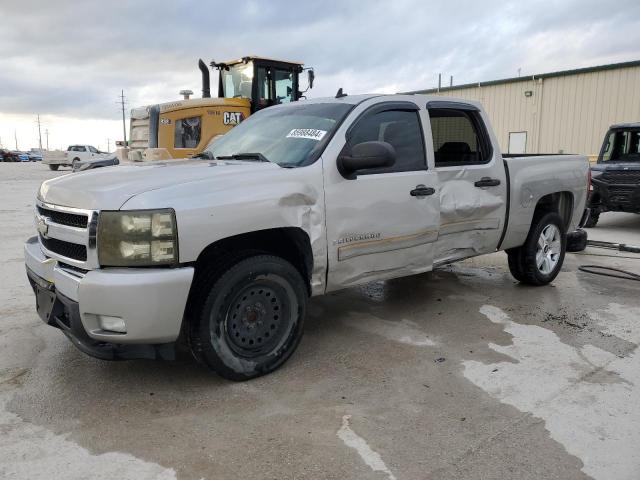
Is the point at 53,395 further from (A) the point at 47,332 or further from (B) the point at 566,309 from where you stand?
(B) the point at 566,309

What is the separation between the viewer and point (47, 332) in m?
4.37

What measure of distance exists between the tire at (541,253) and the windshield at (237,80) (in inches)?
309

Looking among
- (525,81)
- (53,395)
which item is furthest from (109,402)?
(525,81)

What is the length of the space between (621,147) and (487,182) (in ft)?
22.7

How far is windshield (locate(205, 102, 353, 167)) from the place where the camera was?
3.88 metres

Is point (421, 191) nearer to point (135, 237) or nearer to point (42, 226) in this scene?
point (135, 237)

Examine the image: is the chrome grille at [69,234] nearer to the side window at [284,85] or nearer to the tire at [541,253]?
the tire at [541,253]

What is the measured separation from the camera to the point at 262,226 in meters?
3.38

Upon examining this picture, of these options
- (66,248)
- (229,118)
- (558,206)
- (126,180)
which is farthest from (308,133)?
(229,118)

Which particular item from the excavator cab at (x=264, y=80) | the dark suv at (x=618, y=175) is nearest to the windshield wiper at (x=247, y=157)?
the dark suv at (x=618, y=175)

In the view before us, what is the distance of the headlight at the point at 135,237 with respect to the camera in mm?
2963

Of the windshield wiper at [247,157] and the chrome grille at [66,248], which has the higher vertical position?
the windshield wiper at [247,157]

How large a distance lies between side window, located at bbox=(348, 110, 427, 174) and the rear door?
24 centimetres

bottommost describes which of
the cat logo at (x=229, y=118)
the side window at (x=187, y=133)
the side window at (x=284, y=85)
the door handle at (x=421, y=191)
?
the door handle at (x=421, y=191)
